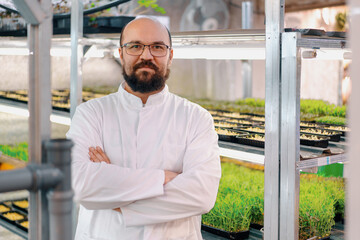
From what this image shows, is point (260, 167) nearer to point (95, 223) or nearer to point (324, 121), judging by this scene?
point (324, 121)

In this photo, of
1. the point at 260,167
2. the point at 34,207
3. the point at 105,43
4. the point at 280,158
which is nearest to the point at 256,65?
the point at 260,167

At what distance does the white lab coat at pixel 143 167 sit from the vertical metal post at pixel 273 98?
25cm

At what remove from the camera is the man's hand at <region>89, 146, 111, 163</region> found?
6.56 feet

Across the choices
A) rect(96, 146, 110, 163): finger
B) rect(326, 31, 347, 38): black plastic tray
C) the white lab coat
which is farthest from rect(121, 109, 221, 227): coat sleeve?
rect(326, 31, 347, 38): black plastic tray

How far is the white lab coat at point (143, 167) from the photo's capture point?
188 cm

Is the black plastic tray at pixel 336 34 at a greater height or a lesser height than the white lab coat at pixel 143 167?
greater

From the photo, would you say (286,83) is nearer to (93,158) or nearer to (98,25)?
(93,158)

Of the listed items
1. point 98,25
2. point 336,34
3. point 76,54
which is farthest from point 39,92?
point 98,25

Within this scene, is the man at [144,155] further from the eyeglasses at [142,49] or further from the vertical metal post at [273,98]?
the vertical metal post at [273,98]

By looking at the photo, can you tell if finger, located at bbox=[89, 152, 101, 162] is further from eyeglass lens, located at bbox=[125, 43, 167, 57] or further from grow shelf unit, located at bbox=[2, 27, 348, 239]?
grow shelf unit, located at bbox=[2, 27, 348, 239]

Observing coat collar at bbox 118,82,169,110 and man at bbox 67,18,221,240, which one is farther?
coat collar at bbox 118,82,169,110

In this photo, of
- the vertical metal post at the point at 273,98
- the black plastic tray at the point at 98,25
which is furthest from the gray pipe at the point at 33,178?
the black plastic tray at the point at 98,25

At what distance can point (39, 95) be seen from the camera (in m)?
0.97

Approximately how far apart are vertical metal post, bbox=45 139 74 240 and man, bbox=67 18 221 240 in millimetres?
989
